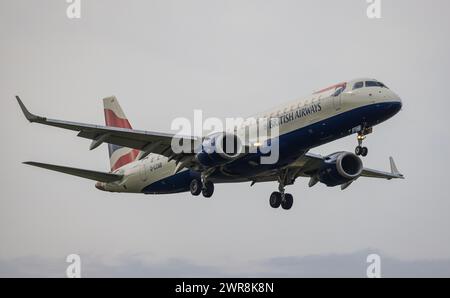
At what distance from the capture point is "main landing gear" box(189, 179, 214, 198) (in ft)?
184

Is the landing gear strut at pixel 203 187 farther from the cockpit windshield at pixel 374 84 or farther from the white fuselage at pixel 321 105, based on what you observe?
the cockpit windshield at pixel 374 84

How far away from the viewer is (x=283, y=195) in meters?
59.9

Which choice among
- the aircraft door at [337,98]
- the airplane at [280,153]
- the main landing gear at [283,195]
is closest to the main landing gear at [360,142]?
the airplane at [280,153]

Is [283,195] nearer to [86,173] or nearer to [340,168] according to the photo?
[340,168]

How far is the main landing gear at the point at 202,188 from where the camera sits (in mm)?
56188

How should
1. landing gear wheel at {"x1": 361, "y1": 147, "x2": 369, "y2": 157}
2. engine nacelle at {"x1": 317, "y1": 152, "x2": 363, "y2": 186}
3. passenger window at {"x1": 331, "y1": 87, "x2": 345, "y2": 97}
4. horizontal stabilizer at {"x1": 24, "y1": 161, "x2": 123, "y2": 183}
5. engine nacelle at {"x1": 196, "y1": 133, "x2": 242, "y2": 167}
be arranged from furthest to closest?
engine nacelle at {"x1": 317, "y1": 152, "x2": 363, "y2": 186}, horizontal stabilizer at {"x1": 24, "y1": 161, "x2": 123, "y2": 183}, engine nacelle at {"x1": 196, "y1": 133, "x2": 242, "y2": 167}, passenger window at {"x1": 331, "y1": 87, "x2": 345, "y2": 97}, landing gear wheel at {"x1": 361, "y1": 147, "x2": 369, "y2": 157}

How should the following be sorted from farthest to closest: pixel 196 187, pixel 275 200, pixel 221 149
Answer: pixel 275 200, pixel 196 187, pixel 221 149

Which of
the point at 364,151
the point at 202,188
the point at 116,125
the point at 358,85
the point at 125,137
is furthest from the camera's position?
the point at 116,125

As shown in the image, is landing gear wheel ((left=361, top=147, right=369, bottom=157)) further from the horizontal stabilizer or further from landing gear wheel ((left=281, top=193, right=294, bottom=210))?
the horizontal stabilizer

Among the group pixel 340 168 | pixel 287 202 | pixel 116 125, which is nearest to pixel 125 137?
pixel 287 202

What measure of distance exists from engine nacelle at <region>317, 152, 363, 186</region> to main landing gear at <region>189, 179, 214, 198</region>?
6855 mm

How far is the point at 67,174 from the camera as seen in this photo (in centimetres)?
5934

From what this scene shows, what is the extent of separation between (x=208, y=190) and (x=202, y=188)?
0.40 metres

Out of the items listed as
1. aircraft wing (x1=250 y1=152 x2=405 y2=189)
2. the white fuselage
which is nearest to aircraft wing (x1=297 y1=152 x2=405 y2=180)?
aircraft wing (x1=250 y1=152 x2=405 y2=189)
